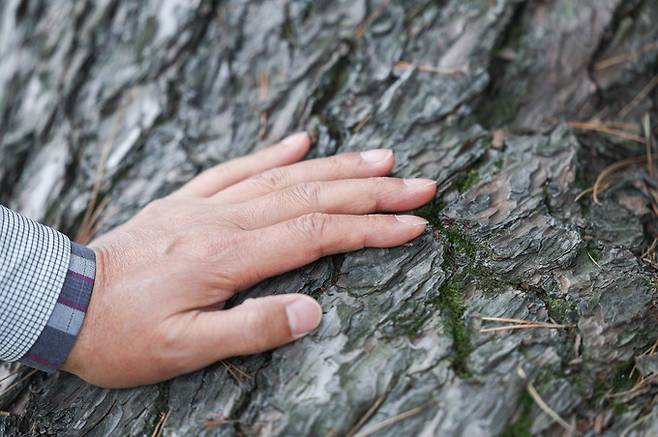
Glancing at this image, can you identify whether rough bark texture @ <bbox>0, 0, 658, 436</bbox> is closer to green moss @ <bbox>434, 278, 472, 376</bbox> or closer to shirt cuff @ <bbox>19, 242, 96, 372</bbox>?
green moss @ <bbox>434, 278, 472, 376</bbox>

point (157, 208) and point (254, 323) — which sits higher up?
point (157, 208)

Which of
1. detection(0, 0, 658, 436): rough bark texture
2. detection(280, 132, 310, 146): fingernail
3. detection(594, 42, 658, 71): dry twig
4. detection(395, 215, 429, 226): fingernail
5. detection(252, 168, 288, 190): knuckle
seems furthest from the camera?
detection(594, 42, 658, 71): dry twig

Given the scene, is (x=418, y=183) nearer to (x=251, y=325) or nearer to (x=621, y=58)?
(x=251, y=325)

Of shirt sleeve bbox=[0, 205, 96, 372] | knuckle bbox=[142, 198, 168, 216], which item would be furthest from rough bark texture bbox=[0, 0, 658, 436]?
knuckle bbox=[142, 198, 168, 216]

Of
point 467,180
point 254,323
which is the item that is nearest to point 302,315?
point 254,323

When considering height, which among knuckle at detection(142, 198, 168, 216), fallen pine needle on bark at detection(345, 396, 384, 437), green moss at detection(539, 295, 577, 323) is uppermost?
knuckle at detection(142, 198, 168, 216)

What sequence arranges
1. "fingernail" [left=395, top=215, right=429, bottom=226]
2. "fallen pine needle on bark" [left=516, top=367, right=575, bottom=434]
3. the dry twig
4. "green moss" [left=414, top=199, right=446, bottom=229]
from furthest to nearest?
the dry twig < "green moss" [left=414, top=199, right=446, bottom=229] < "fingernail" [left=395, top=215, right=429, bottom=226] < "fallen pine needle on bark" [left=516, top=367, right=575, bottom=434]

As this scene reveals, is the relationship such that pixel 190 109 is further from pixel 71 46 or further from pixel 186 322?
pixel 186 322
